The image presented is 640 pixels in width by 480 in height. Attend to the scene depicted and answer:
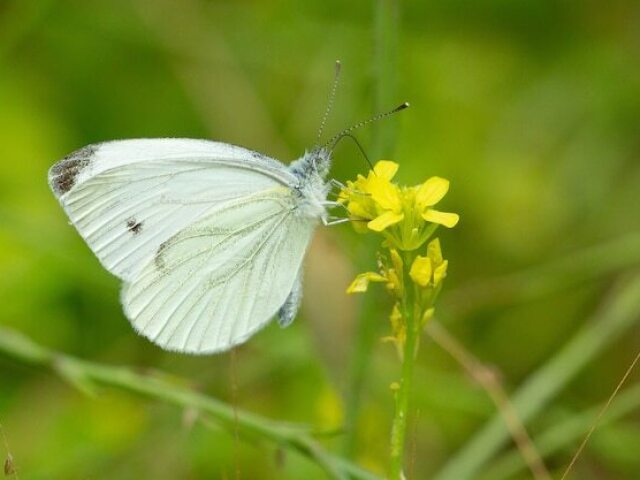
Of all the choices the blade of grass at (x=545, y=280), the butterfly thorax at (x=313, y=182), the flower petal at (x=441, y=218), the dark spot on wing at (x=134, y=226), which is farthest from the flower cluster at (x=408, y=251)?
the blade of grass at (x=545, y=280)

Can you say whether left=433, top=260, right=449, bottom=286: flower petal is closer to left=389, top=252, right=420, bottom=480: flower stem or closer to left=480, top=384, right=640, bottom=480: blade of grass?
left=389, top=252, right=420, bottom=480: flower stem

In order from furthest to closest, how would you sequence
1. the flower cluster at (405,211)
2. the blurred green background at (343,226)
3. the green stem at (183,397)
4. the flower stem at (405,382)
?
the blurred green background at (343,226) → the green stem at (183,397) → the flower cluster at (405,211) → the flower stem at (405,382)

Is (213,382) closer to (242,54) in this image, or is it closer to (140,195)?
(140,195)

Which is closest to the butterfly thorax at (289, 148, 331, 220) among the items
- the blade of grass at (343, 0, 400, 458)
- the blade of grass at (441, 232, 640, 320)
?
the blade of grass at (343, 0, 400, 458)

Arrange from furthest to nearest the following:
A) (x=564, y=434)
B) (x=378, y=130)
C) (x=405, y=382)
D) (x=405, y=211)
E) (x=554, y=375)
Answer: (x=554, y=375), (x=564, y=434), (x=378, y=130), (x=405, y=211), (x=405, y=382)

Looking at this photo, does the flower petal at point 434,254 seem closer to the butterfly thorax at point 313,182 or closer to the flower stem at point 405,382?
the flower stem at point 405,382

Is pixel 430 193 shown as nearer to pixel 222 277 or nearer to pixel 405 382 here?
pixel 405 382

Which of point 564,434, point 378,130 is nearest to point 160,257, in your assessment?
point 378,130
